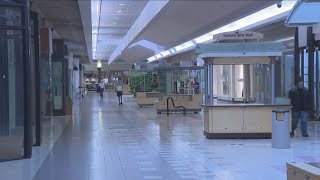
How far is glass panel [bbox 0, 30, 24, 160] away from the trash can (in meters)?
5.74

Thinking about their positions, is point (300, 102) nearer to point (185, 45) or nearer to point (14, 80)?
point (14, 80)

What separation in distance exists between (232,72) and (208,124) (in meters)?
25.6

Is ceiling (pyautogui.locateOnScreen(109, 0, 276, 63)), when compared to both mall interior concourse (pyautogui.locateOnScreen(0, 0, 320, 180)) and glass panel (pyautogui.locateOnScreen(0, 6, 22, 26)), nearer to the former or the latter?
mall interior concourse (pyautogui.locateOnScreen(0, 0, 320, 180))

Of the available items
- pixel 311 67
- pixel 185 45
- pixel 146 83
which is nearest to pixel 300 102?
pixel 311 67

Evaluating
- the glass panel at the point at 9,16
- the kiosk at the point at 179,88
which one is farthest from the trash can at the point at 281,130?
the kiosk at the point at 179,88

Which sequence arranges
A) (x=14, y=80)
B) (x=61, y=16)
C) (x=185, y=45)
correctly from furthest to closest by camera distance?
(x=185, y=45) → (x=61, y=16) → (x=14, y=80)

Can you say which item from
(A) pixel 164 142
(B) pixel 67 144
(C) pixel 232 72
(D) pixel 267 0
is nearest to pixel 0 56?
(B) pixel 67 144

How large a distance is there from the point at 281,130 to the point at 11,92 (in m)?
7.60

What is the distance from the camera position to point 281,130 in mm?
11727

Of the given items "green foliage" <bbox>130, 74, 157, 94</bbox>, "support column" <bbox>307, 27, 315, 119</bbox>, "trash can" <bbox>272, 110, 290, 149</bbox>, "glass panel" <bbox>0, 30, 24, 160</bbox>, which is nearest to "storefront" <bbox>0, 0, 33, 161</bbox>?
"glass panel" <bbox>0, 30, 24, 160</bbox>

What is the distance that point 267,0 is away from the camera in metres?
17.0

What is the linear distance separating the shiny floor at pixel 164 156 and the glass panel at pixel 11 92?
4.14 ft

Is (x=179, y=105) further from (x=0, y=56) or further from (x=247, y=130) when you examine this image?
(x=0, y=56)

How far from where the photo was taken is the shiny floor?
335 inches
